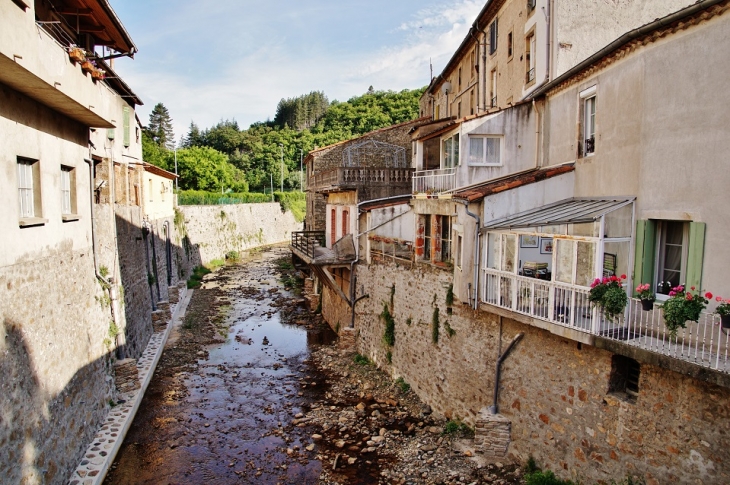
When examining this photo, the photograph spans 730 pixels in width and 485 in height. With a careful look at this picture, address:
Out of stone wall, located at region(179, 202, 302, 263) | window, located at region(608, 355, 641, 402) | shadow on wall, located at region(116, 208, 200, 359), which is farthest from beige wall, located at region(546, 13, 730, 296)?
stone wall, located at region(179, 202, 302, 263)

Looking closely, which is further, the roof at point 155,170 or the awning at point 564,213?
the roof at point 155,170

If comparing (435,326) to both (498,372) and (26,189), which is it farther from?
(26,189)

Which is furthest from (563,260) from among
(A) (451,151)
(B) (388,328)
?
(B) (388,328)

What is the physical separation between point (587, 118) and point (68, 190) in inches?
502

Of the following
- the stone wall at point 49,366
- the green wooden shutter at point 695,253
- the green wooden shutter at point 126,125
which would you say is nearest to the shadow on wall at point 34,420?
the stone wall at point 49,366

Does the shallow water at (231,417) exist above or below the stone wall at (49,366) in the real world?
below

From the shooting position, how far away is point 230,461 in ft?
41.8

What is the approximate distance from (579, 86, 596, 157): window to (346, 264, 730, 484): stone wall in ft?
14.4

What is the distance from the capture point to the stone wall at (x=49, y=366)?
8594 mm

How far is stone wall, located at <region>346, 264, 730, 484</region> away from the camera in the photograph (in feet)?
25.5

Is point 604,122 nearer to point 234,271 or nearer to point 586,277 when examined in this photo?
point 586,277

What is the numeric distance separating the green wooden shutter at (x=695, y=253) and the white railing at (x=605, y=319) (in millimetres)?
644

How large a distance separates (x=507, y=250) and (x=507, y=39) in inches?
409

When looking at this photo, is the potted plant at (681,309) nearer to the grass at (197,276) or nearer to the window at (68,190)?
the window at (68,190)
